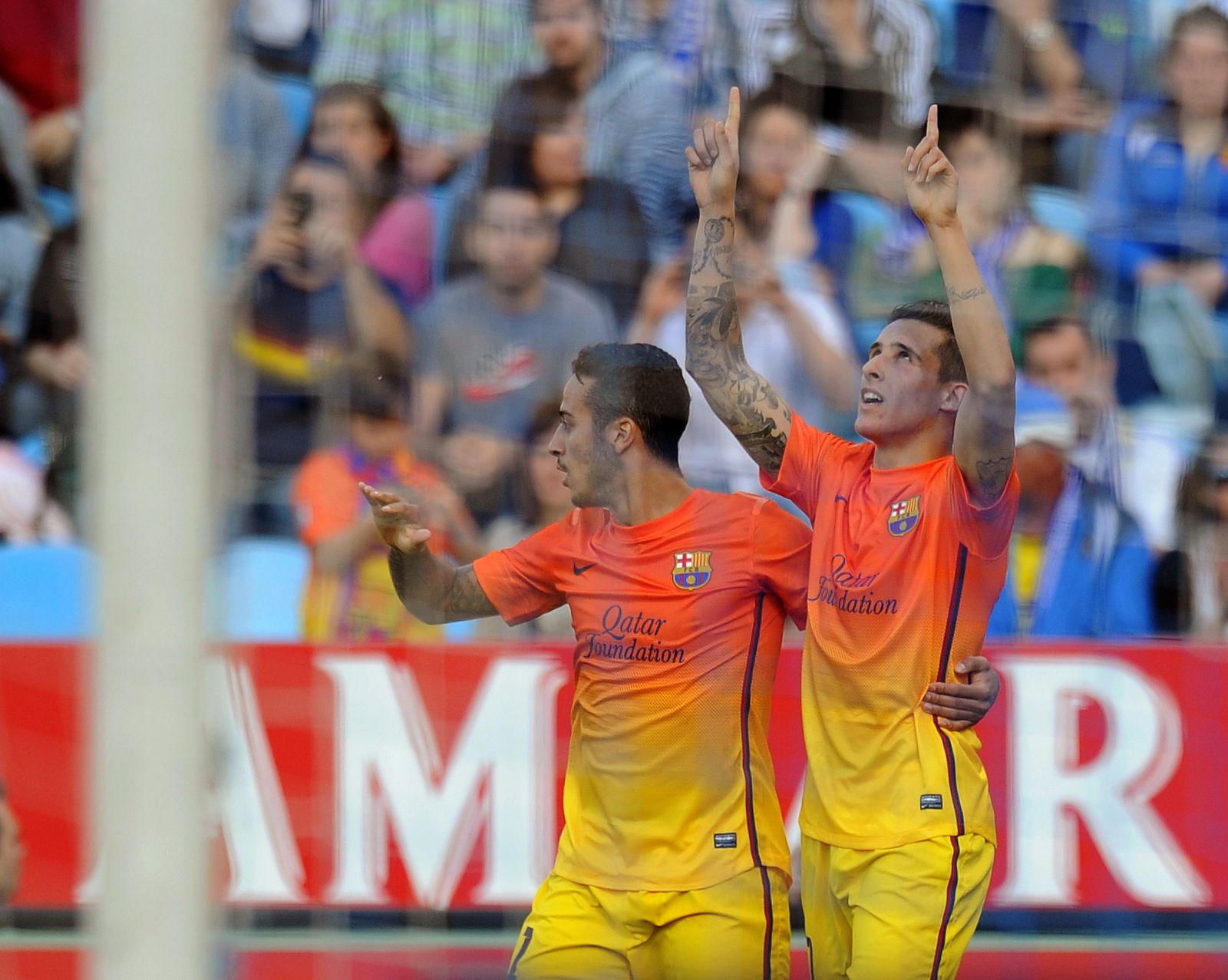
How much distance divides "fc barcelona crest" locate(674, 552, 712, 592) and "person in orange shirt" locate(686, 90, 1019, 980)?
0.15 m

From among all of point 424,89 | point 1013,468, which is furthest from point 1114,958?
point 424,89

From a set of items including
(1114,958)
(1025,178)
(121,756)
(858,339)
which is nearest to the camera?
(121,756)

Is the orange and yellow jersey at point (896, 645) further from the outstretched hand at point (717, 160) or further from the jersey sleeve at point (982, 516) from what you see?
the outstretched hand at point (717, 160)

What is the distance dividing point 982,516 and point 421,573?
30.8 inches

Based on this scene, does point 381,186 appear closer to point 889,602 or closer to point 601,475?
point 601,475

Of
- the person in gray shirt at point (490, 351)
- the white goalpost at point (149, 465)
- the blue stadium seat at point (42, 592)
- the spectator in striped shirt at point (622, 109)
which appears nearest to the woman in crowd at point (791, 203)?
the spectator in striped shirt at point (622, 109)

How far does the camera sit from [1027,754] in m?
3.11

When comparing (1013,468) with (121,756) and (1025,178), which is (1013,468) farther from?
(121,756)

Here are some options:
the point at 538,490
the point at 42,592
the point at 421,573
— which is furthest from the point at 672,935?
the point at 42,592

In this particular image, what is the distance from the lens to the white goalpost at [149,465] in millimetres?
1309

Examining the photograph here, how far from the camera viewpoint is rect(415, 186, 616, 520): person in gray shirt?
2.71 meters

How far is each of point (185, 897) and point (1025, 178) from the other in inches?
81.6

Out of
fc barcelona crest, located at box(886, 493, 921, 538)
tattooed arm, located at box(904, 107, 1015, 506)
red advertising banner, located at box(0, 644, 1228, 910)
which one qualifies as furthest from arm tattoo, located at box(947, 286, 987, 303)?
red advertising banner, located at box(0, 644, 1228, 910)

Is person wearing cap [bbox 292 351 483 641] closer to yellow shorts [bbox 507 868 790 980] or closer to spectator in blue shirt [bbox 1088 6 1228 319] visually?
yellow shorts [bbox 507 868 790 980]
